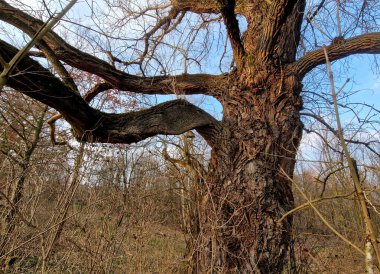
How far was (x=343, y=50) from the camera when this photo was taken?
361cm

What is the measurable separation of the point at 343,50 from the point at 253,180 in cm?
200

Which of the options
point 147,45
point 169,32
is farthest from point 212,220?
point 169,32

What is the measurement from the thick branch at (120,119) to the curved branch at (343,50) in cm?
133

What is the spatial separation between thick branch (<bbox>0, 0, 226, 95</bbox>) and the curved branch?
1.05 metres

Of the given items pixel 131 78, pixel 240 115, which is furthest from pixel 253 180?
pixel 131 78

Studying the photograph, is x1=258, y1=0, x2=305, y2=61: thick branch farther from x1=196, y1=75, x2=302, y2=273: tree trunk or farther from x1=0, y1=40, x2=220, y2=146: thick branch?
x1=0, y1=40, x2=220, y2=146: thick branch

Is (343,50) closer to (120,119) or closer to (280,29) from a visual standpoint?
(280,29)

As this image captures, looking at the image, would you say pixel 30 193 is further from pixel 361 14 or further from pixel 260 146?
pixel 361 14

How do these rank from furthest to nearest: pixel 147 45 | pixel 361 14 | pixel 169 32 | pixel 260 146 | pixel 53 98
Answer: pixel 169 32
pixel 147 45
pixel 361 14
pixel 260 146
pixel 53 98

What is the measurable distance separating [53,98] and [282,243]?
2875 mm

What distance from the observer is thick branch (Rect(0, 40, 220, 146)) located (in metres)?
2.91

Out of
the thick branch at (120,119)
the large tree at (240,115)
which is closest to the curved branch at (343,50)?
the large tree at (240,115)

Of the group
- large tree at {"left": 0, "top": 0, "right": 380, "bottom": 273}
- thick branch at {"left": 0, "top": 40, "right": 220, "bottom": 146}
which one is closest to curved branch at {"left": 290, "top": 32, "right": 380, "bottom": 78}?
large tree at {"left": 0, "top": 0, "right": 380, "bottom": 273}

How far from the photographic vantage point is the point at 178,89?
13.5ft
